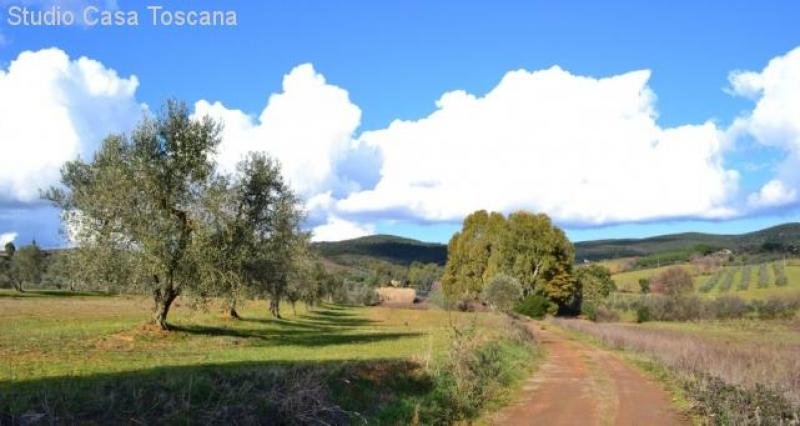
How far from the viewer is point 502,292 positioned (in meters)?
77.9

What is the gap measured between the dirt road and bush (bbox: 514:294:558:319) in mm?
55189

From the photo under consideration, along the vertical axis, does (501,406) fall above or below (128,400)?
below

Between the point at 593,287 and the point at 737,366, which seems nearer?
the point at 737,366

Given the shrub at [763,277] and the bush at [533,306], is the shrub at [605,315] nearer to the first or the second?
the bush at [533,306]

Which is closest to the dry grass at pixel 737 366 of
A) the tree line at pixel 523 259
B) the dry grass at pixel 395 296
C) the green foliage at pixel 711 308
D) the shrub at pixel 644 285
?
the tree line at pixel 523 259

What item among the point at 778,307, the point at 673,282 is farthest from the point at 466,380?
the point at 673,282

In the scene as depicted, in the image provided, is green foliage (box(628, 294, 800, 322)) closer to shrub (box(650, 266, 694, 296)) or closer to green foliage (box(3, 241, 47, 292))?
shrub (box(650, 266, 694, 296))

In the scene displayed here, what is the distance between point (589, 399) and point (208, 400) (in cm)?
1257

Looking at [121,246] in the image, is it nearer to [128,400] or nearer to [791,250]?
[128,400]

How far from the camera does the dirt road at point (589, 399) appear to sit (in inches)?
654

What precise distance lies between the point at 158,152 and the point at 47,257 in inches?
3669

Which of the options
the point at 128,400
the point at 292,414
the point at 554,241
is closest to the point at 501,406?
the point at 292,414

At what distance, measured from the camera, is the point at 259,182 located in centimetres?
3531

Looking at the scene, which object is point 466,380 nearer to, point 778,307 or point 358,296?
point 778,307
